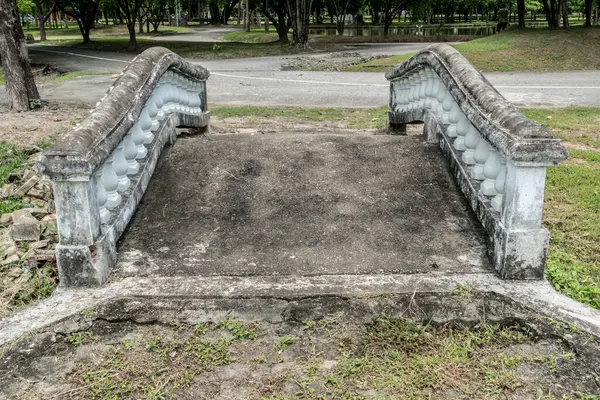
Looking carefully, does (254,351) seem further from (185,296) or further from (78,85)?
(78,85)

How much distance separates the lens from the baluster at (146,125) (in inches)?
217

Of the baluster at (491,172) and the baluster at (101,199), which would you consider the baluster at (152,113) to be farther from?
the baluster at (491,172)

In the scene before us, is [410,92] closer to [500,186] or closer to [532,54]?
[500,186]

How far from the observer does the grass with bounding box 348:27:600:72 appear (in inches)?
744

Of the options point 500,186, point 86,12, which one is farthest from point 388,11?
point 500,186

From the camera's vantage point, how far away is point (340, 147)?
630cm

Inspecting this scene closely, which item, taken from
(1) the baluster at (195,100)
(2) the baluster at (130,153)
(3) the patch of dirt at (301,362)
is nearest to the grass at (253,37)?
(1) the baluster at (195,100)

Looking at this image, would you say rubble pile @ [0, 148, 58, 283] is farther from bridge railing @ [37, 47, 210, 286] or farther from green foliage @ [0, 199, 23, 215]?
bridge railing @ [37, 47, 210, 286]

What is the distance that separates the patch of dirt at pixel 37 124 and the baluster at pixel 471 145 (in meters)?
5.71

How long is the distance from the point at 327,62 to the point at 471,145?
56.2ft

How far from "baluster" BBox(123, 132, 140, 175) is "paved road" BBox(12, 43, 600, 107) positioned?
25.9 feet

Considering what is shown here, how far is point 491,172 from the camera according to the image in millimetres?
4625

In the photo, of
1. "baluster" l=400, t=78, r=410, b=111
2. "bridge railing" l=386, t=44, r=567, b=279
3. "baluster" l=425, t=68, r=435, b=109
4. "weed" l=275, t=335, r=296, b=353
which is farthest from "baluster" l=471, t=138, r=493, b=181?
"baluster" l=400, t=78, r=410, b=111

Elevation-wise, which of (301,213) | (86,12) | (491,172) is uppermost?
(86,12)
